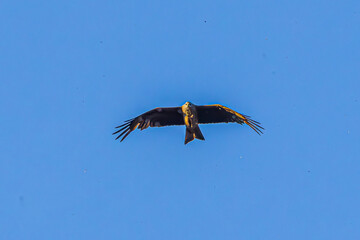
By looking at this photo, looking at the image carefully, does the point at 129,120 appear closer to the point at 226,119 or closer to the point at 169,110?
the point at 169,110

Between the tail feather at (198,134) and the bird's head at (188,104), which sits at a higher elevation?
the bird's head at (188,104)

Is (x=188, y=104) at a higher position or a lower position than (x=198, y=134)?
higher

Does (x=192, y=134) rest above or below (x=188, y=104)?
below

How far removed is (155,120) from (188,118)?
111 cm

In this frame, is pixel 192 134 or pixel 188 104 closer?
pixel 192 134

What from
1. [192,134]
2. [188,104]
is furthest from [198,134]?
[188,104]

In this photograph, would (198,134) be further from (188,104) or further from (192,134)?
(188,104)

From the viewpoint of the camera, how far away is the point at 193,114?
17.9 m

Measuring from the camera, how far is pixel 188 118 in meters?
17.9

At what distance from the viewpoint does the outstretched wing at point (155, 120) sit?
1798 centimetres

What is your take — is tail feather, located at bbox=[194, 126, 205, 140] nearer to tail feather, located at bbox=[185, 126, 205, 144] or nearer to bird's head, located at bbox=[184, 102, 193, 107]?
tail feather, located at bbox=[185, 126, 205, 144]

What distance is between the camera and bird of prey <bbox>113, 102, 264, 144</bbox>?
17781 millimetres

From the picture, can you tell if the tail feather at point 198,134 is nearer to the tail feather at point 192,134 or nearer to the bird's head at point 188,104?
the tail feather at point 192,134

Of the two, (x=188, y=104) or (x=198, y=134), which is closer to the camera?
(x=198, y=134)
